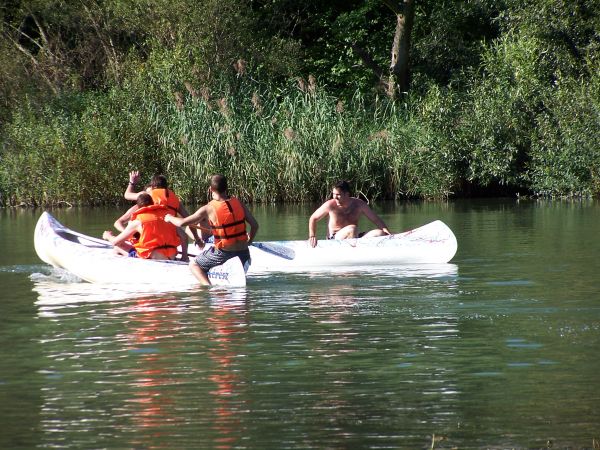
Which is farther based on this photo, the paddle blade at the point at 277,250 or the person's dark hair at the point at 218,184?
the paddle blade at the point at 277,250

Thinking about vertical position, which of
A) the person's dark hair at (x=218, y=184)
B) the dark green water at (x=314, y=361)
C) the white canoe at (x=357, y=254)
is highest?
the person's dark hair at (x=218, y=184)

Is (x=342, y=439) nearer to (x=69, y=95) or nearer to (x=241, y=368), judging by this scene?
(x=241, y=368)

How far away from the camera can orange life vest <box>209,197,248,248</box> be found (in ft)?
39.4

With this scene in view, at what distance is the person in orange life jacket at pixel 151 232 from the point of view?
12695 mm

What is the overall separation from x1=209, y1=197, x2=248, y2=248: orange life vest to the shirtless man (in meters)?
2.31

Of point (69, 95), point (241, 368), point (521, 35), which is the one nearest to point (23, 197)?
point (69, 95)

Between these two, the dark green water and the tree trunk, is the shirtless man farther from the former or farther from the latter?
the tree trunk

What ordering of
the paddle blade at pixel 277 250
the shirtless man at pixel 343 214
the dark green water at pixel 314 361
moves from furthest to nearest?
the shirtless man at pixel 343 214 → the paddle blade at pixel 277 250 → the dark green water at pixel 314 361

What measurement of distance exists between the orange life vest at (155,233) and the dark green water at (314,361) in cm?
71

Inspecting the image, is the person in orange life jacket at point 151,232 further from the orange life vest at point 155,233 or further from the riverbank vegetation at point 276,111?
the riverbank vegetation at point 276,111

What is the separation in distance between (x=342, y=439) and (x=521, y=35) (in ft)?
81.3

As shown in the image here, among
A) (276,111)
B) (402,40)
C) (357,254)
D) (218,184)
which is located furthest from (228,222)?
(402,40)

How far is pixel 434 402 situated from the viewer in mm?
6750

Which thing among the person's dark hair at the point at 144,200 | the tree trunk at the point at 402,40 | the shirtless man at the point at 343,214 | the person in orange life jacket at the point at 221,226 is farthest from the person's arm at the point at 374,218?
the tree trunk at the point at 402,40
